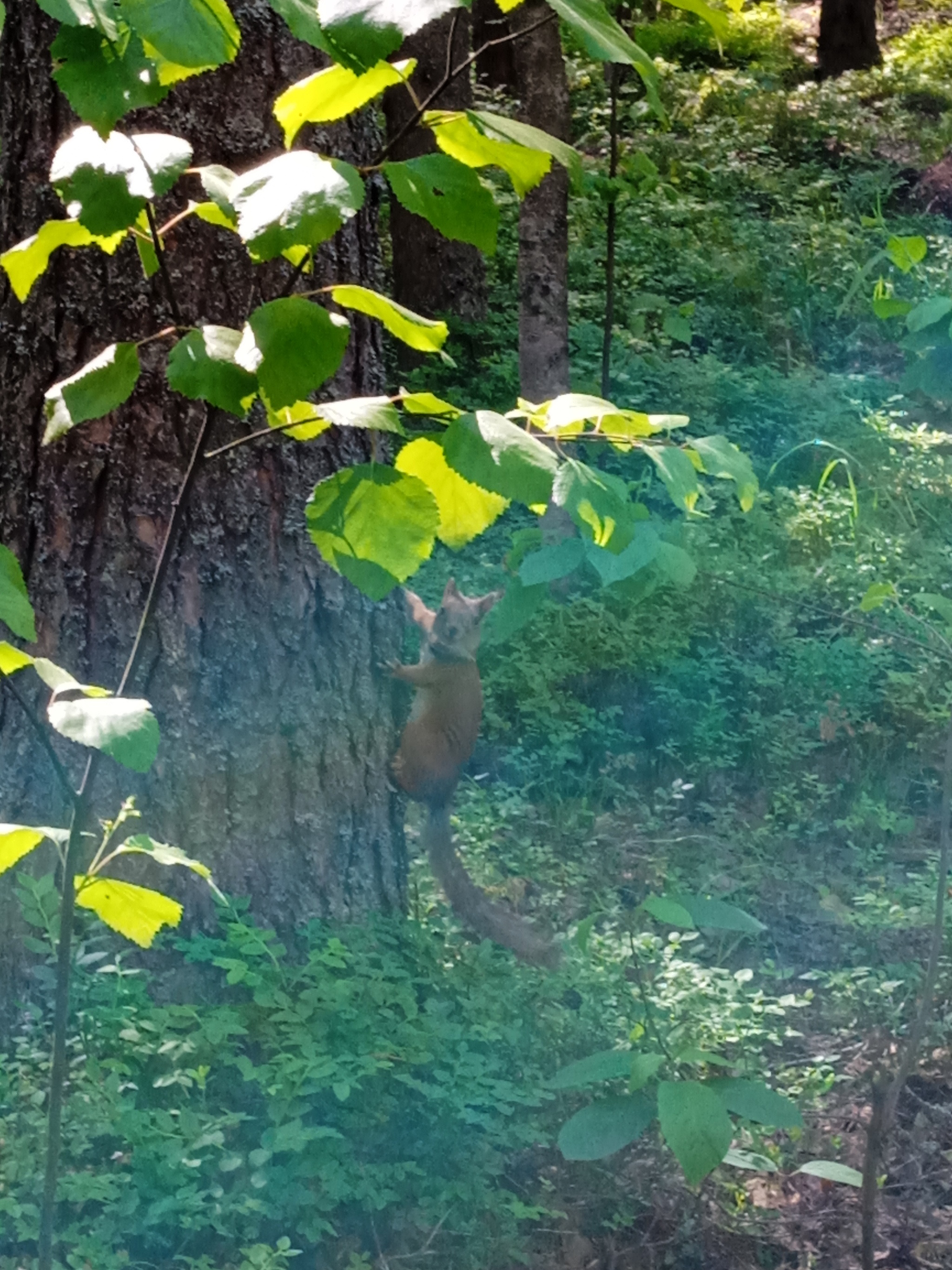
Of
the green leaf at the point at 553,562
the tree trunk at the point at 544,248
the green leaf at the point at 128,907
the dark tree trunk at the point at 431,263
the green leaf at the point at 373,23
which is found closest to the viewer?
the green leaf at the point at 373,23

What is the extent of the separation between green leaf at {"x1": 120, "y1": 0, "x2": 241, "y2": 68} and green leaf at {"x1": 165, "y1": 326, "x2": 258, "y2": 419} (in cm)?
28

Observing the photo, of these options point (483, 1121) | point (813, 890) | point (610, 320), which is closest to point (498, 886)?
point (813, 890)

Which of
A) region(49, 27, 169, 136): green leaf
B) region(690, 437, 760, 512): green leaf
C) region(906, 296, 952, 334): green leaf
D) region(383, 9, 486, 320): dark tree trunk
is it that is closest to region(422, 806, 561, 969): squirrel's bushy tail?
region(690, 437, 760, 512): green leaf

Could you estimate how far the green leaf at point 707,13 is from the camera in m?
1.38

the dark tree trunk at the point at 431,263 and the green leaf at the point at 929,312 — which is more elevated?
the dark tree trunk at the point at 431,263

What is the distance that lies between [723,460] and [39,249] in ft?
3.00

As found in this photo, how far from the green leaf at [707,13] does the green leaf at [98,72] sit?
55 centimetres

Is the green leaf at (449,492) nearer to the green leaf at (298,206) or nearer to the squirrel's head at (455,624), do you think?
the green leaf at (298,206)

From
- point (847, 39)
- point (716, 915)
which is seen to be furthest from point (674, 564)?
point (847, 39)

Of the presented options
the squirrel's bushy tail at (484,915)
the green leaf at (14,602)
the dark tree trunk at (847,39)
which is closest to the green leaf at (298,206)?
the green leaf at (14,602)

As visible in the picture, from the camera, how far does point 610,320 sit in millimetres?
6234

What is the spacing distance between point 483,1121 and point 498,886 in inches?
49.4

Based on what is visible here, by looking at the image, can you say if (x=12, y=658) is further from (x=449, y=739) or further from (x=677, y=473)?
(x=449, y=739)

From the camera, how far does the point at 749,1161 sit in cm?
263
